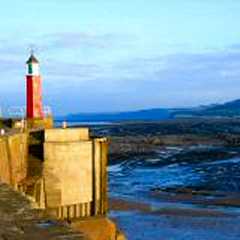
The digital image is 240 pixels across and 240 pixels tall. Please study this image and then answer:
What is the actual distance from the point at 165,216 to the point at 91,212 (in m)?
11.6

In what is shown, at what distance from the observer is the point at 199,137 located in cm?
8475

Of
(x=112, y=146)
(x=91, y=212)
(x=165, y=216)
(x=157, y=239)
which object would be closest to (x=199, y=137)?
(x=112, y=146)

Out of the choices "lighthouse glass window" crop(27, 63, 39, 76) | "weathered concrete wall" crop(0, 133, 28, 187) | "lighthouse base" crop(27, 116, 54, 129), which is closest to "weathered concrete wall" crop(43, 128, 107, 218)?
"weathered concrete wall" crop(0, 133, 28, 187)

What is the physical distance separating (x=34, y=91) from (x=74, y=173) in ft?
17.6

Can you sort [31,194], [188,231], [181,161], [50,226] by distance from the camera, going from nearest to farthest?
[50,226] → [31,194] → [188,231] → [181,161]

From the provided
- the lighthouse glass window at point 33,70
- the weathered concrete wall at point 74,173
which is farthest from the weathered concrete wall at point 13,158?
the lighthouse glass window at point 33,70

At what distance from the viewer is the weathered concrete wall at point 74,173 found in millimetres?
16375

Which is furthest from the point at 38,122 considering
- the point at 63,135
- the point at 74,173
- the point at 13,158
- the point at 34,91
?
the point at 13,158

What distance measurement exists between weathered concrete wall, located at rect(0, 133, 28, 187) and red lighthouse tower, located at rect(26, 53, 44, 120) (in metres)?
4.38

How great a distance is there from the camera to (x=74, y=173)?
1669 cm

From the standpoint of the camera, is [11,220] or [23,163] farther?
[23,163]

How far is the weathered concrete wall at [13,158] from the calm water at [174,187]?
7724 mm

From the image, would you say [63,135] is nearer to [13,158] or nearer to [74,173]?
[74,173]

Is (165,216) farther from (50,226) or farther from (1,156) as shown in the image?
(50,226)
